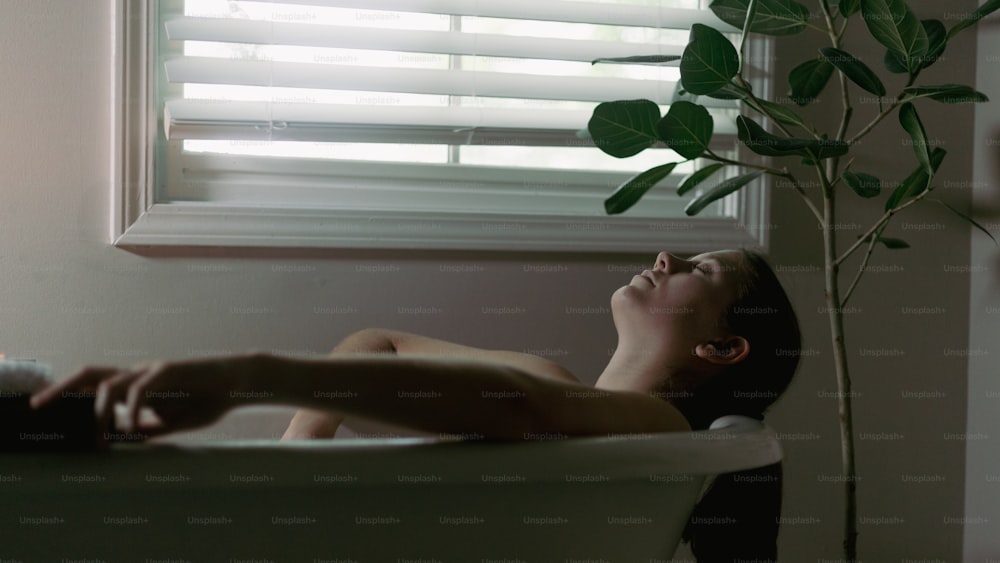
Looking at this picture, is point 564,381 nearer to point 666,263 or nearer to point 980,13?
point 666,263

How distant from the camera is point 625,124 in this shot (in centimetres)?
138

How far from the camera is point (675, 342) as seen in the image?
1.17 metres

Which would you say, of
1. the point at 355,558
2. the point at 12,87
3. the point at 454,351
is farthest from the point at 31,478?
the point at 12,87

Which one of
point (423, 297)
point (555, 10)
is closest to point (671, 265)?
point (423, 297)

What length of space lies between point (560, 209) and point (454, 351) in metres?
0.45

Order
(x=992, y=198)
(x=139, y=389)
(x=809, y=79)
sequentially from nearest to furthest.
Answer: (x=139, y=389)
(x=809, y=79)
(x=992, y=198)

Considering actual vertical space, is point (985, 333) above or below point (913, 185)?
below

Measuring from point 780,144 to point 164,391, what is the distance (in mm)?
931

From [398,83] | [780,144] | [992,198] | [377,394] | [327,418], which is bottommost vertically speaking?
[327,418]

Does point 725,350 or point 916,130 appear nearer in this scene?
point 725,350

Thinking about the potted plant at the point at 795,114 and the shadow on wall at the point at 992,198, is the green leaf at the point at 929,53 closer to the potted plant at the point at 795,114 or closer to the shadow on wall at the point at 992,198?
the potted plant at the point at 795,114

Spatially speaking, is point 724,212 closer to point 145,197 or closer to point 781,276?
point 781,276

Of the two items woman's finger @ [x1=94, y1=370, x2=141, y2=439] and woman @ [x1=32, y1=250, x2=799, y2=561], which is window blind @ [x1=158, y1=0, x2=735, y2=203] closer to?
woman @ [x1=32, y1=250, x2=799, y2=561]

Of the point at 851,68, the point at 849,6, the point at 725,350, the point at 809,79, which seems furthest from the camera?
the point at 809,79
